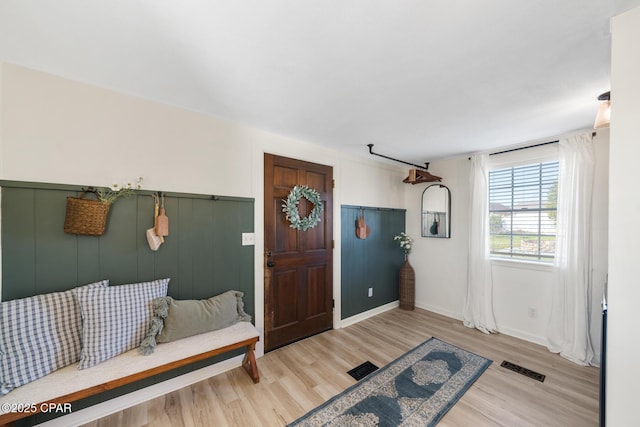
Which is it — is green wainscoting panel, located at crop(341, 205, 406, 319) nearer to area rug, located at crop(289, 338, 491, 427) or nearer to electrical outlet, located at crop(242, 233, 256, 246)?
area rug, located at crop(289, 338, 491, 427)

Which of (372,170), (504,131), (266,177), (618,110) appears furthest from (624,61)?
(372,170)

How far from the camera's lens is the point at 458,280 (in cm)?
350

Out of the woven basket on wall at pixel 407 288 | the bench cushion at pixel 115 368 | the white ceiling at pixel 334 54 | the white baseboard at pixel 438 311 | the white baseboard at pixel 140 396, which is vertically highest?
the white ceiling at pixel 334 54

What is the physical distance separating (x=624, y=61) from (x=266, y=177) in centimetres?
243

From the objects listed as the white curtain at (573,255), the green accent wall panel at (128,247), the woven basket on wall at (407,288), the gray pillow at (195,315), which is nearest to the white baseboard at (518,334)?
the white curtain at (573,255)

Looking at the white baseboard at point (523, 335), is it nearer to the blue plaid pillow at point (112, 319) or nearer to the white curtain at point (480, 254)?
the white curtain at point (480, 254)

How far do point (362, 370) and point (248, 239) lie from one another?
1.65 meters

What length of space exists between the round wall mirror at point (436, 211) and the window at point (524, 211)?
0.54 m

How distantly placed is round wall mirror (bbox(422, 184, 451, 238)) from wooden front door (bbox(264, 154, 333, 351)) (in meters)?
1.70

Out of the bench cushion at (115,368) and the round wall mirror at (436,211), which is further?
the round wall mirror at (436,211)

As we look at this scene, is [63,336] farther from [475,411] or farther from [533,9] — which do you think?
[533,9]

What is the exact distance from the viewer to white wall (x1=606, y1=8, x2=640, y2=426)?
0.98 metres

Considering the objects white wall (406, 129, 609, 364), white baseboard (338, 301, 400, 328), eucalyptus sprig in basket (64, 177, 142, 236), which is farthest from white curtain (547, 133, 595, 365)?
eucalyptus sprig in basket (64, 177, 142, 236)

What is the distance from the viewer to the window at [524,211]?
9.24 feet
